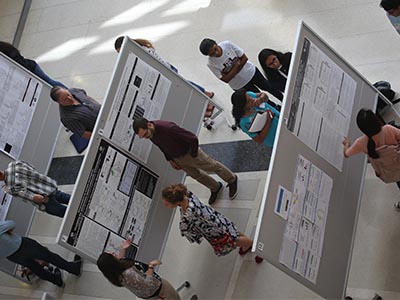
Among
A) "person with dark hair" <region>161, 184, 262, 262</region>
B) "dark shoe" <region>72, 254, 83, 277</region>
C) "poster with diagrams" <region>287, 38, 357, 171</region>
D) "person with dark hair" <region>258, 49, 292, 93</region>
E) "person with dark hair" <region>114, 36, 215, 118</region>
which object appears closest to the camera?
"poster with diagrams" <region>287, 38, 357, 171</region>

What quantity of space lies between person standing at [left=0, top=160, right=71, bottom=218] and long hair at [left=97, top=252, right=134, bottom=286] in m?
1.26

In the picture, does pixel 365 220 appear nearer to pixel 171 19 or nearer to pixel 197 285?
pixel 197 285

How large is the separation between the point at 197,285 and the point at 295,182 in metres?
1.73

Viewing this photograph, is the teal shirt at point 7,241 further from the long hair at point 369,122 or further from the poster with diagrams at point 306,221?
the long hair at point 369,122

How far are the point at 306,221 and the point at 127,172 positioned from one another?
1.63 m

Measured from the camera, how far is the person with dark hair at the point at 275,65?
19.2 ft

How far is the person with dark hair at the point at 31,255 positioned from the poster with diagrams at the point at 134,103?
1.29 m

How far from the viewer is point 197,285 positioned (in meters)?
6.14

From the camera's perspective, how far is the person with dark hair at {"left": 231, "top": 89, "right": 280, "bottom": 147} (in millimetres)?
5375

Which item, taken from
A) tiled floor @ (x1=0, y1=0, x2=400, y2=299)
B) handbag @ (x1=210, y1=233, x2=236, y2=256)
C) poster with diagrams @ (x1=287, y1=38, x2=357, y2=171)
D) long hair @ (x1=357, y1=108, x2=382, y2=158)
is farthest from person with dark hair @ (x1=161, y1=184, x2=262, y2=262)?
long hair @ (x1=357, y1=108, x2=382, y2=158)

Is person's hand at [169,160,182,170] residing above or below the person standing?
above

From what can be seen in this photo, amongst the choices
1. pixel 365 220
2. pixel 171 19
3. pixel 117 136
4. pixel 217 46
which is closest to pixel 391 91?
pixel 365 220

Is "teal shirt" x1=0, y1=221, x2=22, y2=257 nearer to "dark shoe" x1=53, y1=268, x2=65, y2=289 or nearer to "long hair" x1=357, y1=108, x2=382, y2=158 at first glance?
"dark shoe" x1=53, y1=268, x2=65, y2=289

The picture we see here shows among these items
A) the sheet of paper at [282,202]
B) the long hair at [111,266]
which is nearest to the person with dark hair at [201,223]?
the long hair at [111,266]
